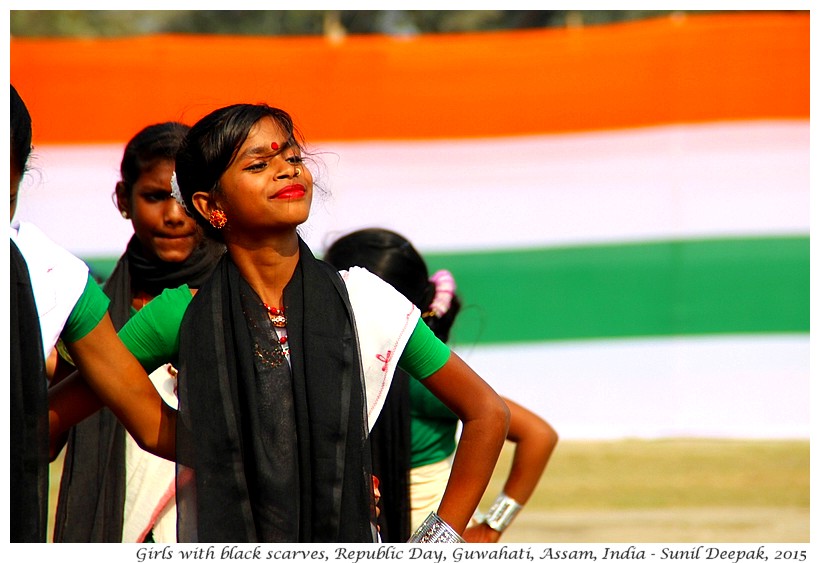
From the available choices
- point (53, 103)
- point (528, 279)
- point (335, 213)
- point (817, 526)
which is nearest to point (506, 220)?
point (528, 279)

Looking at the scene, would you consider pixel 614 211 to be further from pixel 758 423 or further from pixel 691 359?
pixel 758 423

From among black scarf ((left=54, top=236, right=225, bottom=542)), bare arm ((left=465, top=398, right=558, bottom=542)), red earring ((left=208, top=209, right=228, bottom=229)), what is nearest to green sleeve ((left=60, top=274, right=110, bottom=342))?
red earring ((left=208, top=209, right=228, bottom=229))

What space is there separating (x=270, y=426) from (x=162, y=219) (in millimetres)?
1159

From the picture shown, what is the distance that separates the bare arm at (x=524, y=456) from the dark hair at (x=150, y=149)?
1103 millimetres

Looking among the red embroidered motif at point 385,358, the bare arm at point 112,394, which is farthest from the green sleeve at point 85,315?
the red embroidered motif at point 385,358

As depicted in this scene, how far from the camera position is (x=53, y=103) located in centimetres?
769

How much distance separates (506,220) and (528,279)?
42 centimetres

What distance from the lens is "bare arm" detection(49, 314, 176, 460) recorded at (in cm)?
222

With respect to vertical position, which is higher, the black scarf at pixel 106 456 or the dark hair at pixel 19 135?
the dark hair at pixel 19 135

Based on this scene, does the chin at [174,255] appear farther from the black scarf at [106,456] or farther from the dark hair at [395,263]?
the dark hair at [395,263]

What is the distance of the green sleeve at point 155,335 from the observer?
2346mm

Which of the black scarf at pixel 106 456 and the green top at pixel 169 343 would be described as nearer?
the green top at pixel 169 343

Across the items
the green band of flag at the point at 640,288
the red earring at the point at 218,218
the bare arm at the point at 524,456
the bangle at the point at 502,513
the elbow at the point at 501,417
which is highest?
the red earring at the point at 218,218

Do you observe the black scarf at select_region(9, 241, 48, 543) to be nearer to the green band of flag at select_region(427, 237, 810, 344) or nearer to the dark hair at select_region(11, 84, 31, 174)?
the dark hair at select_region(11, 84, 31, 174)
